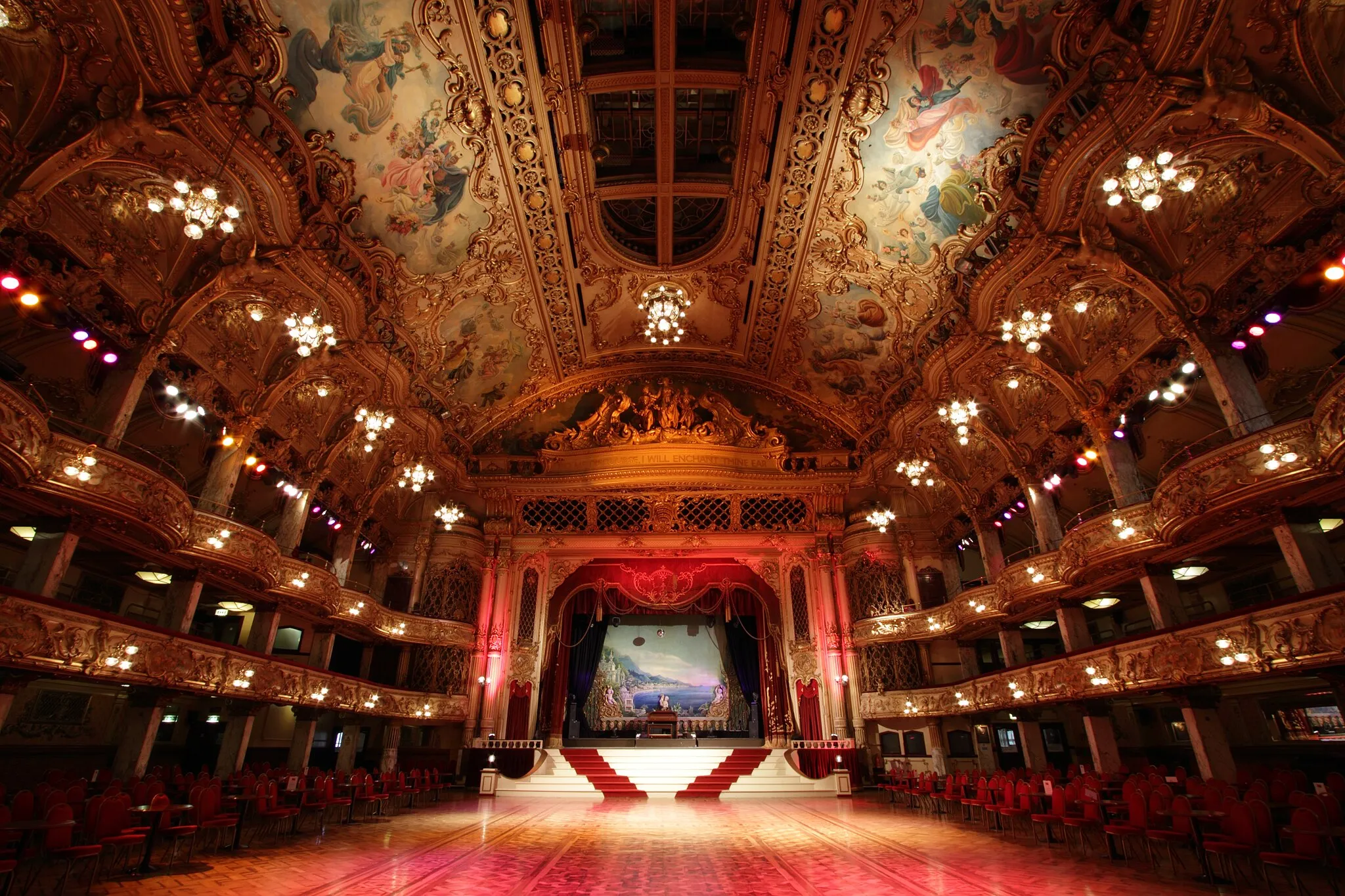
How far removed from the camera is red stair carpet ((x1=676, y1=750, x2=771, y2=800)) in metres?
16.4

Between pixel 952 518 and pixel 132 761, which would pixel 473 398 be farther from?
pixel 952 518

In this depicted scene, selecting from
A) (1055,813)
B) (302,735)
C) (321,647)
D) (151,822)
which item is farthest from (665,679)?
(151,822)

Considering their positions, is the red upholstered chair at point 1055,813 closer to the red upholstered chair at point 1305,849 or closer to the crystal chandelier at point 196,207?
the red upholstered chair at point 1305,849

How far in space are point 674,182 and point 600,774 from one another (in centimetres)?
1566

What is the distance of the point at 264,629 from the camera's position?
14.3 m

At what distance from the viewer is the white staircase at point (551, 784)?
16.5m

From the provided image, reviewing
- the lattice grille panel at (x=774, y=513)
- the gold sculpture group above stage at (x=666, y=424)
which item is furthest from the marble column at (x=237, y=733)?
the lattice grille panel at (x=774, y=513)

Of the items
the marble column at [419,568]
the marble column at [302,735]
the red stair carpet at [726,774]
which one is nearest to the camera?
the marble column at [302,735]

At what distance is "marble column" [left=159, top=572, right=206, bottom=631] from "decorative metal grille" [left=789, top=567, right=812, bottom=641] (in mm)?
15439

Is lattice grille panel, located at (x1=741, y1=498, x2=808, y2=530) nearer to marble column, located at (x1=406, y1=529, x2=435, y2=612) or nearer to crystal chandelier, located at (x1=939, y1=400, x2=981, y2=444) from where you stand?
crystal chandelier, located at (x1=939, y1=400, x2=981, y2=444)

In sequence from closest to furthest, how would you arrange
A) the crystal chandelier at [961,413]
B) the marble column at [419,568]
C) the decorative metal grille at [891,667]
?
the crystal chandelier at [961,413] < the decorative metal grille at [891,667] < the marble column at [419,568]

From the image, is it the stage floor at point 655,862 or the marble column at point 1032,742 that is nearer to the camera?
the stage floor at point 655,862

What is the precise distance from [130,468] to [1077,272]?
17.0 metres

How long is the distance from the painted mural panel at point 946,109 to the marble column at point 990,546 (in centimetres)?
777
